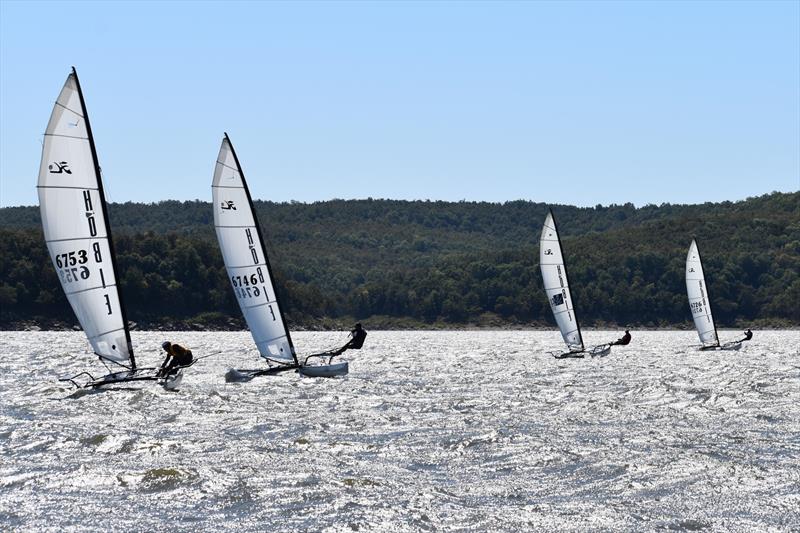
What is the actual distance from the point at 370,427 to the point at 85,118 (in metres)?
12.9

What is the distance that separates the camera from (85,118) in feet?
105

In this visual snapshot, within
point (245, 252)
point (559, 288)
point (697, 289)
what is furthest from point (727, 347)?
point (245, 252)

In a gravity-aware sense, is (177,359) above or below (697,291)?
above

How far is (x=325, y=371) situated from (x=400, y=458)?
2087cm

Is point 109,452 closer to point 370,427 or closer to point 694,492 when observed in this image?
point 370,427

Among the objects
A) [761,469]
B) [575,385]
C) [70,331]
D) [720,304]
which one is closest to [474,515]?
[761,469]

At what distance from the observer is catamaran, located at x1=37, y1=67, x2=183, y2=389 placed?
31031mm

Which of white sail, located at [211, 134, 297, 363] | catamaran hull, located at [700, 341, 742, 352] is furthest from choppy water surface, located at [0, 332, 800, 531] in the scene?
catamaran hull, located at [700, 341, 742, 352]

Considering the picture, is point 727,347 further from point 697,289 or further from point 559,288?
point 559,288

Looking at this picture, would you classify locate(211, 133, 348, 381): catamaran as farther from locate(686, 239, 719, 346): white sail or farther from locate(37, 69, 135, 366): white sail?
locate(686, 239, 719, 346): white sail

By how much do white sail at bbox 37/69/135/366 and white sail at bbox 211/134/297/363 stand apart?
6.99 metres

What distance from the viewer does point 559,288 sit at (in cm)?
6306

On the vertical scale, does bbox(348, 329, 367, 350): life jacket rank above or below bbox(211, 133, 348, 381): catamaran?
below

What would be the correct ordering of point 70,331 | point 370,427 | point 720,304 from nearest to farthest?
point 370,427 < point 70,331 < point 720,304
